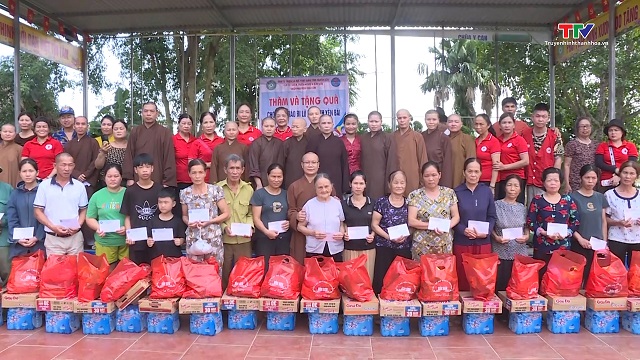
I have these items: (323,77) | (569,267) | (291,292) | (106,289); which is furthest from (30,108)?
(569,267)

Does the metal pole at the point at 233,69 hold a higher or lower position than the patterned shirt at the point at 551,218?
higher

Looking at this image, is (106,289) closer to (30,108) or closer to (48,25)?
(48,25)

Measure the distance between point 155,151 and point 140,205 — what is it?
3.13 feet

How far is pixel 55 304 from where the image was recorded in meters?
4.03

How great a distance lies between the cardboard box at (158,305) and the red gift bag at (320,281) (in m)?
1.04

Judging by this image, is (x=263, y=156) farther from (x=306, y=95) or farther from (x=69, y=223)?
(x=306, y=95)

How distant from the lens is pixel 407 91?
9.61 m

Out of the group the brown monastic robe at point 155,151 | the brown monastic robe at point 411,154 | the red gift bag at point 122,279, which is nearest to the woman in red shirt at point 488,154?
the brown monastic robe at point 411,154

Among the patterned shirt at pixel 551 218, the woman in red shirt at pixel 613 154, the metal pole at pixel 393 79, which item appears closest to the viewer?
the patterned shirt at pixel 551 218

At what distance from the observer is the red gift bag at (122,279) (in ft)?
13.0

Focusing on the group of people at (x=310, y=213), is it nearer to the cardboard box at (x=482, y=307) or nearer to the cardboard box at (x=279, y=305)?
the cardboard box at (x=482, y=307)

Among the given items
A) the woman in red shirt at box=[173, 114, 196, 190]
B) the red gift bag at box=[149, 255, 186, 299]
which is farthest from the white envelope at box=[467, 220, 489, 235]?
the woman in red shirt at box=[173, 114, 196, 190]

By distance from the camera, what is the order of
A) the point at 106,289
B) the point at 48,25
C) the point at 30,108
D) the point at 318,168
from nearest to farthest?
the point at 106,289 < the point at 318,168 < the point at 48,25 < the point at 30,108

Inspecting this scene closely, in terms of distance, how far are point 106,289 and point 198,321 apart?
765 mm
